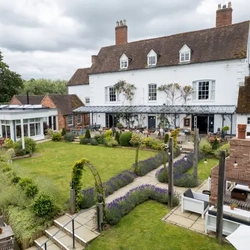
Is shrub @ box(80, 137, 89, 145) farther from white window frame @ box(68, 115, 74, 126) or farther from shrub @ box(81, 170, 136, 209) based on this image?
shrub @ box(81, 170, 136, 209)

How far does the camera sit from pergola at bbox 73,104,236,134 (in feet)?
63.5

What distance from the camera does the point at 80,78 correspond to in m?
32.4

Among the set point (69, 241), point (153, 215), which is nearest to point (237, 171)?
point (153, 215)

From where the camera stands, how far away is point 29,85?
60.7 meters

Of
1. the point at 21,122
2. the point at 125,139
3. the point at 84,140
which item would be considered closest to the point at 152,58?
the point at 125,139

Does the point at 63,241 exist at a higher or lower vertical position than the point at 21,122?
lower

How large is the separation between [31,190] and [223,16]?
2419 centimetres

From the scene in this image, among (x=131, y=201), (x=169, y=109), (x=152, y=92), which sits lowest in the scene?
(x=131, y=201)

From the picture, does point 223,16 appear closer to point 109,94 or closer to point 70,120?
point 109,94

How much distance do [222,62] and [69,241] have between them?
64.0 feet

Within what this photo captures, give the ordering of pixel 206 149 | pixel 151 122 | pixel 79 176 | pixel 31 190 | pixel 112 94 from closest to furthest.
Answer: pixel 79 176, pixel 31 190, pixel 206 149, pixel 151 122, pixel 112 94

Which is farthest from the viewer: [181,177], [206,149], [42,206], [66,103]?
[66,103]

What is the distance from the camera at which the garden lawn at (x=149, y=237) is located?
5746 millimetres

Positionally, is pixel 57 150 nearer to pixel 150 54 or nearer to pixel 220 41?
pixel 150 54
